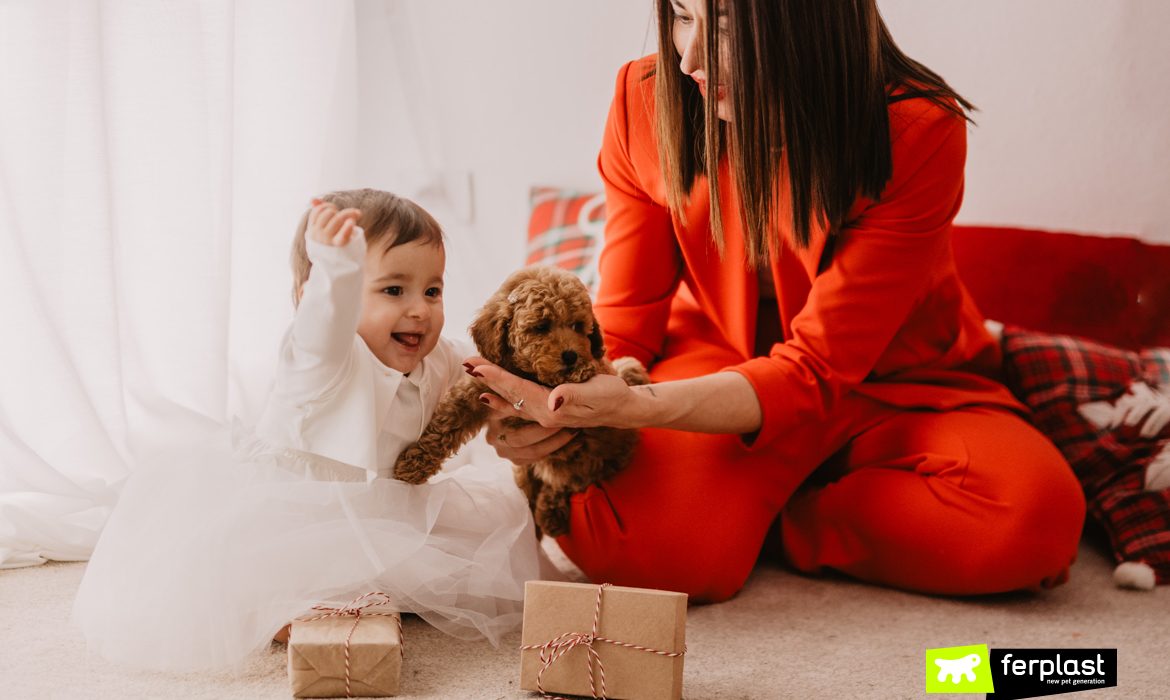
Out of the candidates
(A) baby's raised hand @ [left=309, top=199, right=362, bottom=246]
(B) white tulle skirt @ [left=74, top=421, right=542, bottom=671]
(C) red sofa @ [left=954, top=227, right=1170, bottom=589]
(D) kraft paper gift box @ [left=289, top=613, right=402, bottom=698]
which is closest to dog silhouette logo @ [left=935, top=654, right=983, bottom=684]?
(C) red sofa @ [left=954, top=227, right=1170, bottom=589]

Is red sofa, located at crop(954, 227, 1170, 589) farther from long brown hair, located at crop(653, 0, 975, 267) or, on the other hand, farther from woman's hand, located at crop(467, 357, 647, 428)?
woman's hand, located at crop(467, 357, 647, 428)

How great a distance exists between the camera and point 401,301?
1.40 m

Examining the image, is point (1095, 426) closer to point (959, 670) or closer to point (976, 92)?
point (959, 670)

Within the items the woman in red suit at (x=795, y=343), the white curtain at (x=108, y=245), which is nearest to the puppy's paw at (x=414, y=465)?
the woman in red suit at (x=795, y=343)

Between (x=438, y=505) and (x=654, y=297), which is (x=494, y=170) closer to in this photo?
(x=654, y=297)

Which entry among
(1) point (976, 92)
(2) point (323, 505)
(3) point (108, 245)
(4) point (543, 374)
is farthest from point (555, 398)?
(1) point (976, 92)

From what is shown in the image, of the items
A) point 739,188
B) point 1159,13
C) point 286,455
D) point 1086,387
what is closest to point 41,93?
point 286,455

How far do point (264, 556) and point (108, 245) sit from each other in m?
0.71

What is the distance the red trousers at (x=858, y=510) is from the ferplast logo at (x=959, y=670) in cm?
18

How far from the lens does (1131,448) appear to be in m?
1.88

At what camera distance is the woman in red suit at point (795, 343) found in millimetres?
1429

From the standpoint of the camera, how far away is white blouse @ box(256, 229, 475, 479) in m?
1.24

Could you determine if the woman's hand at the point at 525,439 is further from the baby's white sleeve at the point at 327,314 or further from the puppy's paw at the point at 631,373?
the baby's white sleeve at the point at 327,314

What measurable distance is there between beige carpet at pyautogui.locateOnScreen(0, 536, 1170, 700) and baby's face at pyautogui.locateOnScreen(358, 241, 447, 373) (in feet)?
1.28
